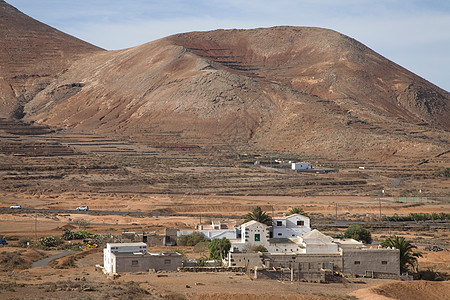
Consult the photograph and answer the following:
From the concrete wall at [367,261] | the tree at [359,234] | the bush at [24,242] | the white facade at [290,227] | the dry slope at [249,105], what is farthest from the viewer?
the dry slope at [249,105]

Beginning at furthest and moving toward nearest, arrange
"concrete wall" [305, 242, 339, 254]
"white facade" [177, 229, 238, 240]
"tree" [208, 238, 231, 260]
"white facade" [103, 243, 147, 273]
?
"white facade" [177, 229, 238, 240], "tree" [208, 238, 231, 260], "concrete wall" [305, 242, 339, 254], "white facade" [103, 243, 147, 273]

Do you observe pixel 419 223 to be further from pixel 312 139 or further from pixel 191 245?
pixel 312 139

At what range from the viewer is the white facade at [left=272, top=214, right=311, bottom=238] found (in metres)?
50.4

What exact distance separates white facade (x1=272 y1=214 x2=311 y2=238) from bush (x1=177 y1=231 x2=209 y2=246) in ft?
17.2

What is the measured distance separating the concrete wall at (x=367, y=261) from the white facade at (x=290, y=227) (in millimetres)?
8316

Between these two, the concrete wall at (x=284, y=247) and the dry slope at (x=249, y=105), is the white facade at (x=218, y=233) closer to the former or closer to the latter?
the concrete wall at (x=284, y=247)

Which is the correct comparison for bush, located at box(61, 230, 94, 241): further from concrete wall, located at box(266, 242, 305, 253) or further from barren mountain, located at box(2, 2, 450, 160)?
barren mountain, located at box(2, 2, 450, 160)

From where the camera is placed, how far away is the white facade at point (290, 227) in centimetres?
5044

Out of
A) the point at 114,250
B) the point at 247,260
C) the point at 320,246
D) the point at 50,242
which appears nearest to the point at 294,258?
the point at 320,246

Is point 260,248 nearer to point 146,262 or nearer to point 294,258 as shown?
point 294,258

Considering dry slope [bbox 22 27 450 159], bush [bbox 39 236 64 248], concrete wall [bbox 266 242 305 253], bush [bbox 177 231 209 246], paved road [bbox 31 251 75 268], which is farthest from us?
dry slope [bbox 22 27 450 159]

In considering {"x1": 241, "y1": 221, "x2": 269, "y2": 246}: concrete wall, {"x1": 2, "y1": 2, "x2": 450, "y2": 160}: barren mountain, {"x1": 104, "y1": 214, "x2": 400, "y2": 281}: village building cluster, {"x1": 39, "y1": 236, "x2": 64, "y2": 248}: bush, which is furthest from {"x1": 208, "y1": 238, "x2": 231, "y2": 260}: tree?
{"x1": 2, "y1": 2, "x2": 450, "y2": 160}: barren mountain

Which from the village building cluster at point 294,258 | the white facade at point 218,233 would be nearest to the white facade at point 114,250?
the village building cluster at point 294,258

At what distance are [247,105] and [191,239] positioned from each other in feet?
369
